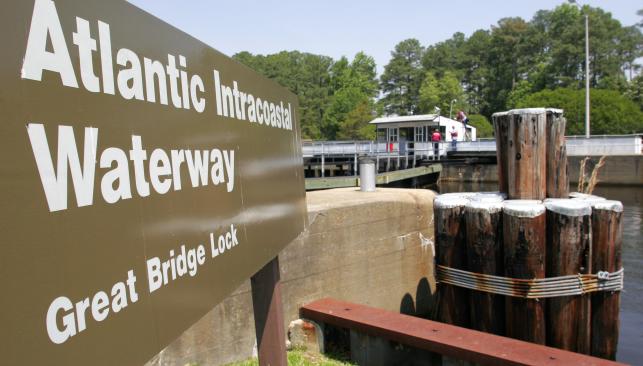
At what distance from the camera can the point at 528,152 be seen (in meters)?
5.31

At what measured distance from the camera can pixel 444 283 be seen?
5.55 metres

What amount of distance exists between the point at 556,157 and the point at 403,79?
8653 cm

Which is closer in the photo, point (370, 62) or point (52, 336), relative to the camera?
point (52, 336)

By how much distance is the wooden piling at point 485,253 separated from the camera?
507 cm

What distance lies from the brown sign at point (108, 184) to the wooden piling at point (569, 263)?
379cm

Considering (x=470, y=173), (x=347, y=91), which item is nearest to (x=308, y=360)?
(x=470, y=173)

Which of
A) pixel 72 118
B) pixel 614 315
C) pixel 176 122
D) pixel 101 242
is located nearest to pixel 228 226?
pixel 176 122

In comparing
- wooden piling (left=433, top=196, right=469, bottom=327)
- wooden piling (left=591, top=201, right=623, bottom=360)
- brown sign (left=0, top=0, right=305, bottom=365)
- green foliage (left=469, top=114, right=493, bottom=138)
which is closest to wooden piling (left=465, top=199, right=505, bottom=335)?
wooden piling (left=433, top=196, right=469, bottom=327)

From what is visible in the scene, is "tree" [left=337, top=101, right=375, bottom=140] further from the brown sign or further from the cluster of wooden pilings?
the brown sign

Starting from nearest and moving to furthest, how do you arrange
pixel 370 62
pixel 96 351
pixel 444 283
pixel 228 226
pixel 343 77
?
pixel 96 351 < pixel 228 226 < pixel 444 283 < pixel 343 77 < pixel 370 62

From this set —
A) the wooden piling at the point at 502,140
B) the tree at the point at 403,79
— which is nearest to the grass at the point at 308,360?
the wooden piling at the point at 502,140

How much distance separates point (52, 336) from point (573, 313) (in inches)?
198

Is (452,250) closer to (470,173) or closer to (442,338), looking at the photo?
(442,338)

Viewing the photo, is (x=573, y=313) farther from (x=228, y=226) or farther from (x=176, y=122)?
(x=176, y=122)
